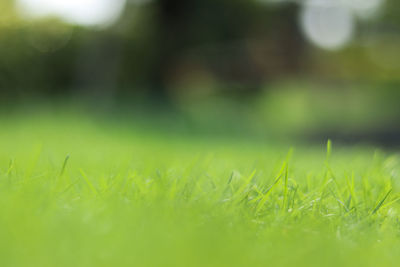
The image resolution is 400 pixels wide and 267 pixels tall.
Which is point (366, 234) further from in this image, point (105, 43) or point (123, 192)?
point (105, 43)

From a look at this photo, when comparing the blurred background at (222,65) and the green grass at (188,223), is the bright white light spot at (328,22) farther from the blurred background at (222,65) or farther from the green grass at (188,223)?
the green grass at (188,223)

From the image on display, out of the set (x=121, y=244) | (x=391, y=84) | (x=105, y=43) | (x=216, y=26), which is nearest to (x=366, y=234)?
(x=121, y=244)

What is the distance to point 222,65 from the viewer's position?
14.7m

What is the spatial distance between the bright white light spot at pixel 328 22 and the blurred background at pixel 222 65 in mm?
38

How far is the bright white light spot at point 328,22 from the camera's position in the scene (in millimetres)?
15143

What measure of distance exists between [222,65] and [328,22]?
14.2ft

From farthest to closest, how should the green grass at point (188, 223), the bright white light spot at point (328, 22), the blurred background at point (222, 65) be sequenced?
the bright white light spot at point (328, 22) → the blurred background at point (222, 65) → the green grass at point (188, 223)

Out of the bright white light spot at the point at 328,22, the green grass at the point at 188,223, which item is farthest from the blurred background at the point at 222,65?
the green grass at the point at 188,223

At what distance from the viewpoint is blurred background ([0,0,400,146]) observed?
534 inches

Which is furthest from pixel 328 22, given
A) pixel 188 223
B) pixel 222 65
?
pixel 188 223

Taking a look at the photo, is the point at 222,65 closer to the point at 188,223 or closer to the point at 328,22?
the point at 328,22

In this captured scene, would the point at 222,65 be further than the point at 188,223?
Yes

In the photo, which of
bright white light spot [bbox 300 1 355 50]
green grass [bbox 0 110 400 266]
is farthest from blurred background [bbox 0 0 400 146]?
green grass [bbox 0 110 400 266]

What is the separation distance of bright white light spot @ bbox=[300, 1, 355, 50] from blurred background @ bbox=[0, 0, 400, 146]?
0.12ft
